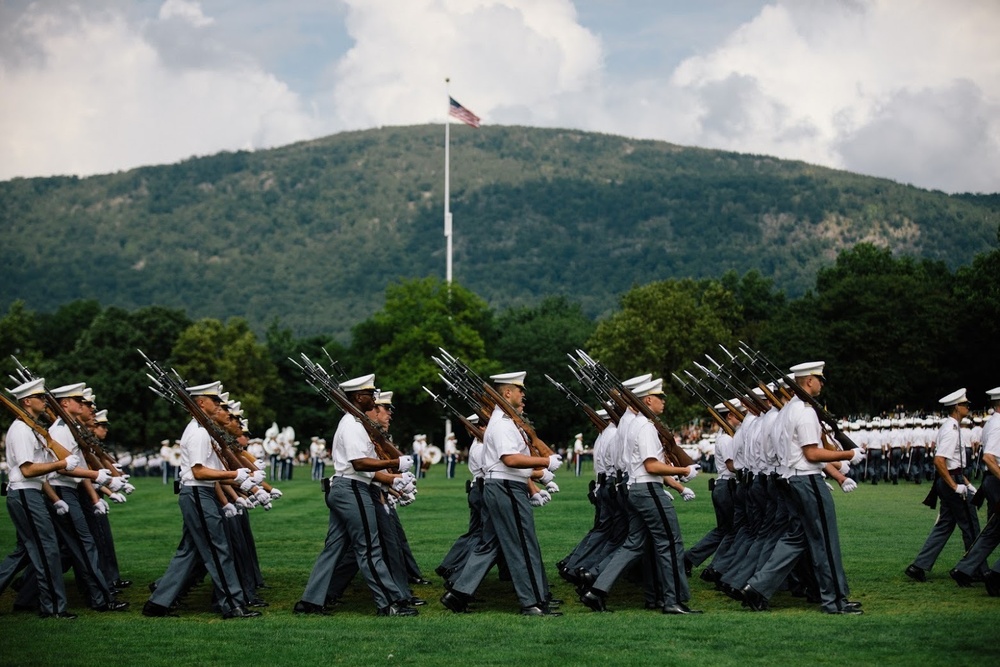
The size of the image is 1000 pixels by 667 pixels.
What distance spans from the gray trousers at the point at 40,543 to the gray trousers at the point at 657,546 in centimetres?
572

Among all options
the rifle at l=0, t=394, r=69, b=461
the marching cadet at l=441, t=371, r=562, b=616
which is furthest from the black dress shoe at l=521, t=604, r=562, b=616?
the rifle at l=0, t=394, r=69, b=461

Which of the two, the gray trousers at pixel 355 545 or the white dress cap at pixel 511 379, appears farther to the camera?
the white dress cap at pixel 511 379

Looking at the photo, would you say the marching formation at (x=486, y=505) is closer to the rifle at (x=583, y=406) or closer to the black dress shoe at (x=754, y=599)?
the black dress shoe at (x=754, y=599)

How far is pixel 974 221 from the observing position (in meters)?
150

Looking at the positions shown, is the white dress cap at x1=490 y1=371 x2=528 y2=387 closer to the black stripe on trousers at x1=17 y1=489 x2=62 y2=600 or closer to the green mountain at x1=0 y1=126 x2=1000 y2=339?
the black stripe on trousers at x1=17 y1=489 x2=62 y2=600

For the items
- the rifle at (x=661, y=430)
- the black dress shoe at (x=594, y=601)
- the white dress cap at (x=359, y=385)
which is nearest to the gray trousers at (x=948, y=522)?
the rifle at (x=661, y=430)

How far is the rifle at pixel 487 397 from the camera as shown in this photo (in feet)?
47.2

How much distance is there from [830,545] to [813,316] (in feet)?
211

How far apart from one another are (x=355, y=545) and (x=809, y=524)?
4.76m

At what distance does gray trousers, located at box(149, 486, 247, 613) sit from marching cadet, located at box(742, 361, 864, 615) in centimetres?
545

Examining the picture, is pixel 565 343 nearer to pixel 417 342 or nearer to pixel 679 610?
pixel 417 342

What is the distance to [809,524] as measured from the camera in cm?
1366

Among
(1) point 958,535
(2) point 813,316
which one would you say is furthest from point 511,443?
(2) point 813,316

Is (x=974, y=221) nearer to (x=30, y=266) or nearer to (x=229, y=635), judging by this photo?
(x=30, y=266)
